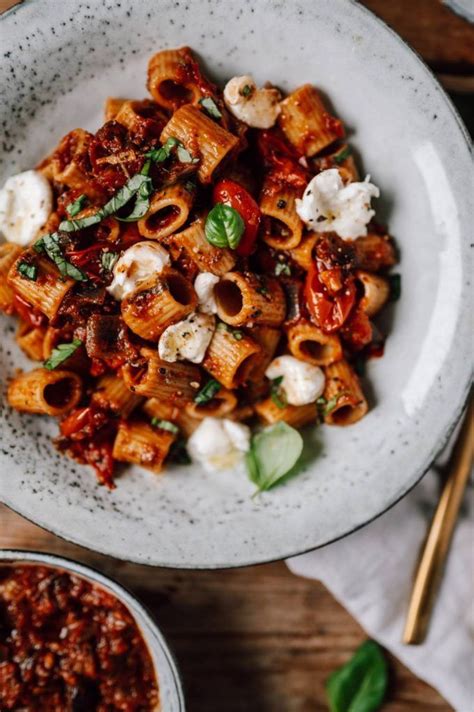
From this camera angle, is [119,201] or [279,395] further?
[279,395]

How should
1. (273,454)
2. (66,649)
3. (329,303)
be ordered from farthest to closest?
(66,649), (273,454), (329,303)

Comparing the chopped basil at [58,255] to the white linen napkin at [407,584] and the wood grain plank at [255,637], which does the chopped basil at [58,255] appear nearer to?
the wood grain plank at [255,637]

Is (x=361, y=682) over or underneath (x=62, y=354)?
underneath

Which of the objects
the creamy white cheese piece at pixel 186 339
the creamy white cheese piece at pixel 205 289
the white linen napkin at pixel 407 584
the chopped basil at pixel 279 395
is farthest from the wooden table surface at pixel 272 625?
the creamy white cheese piece at pixel 205 289

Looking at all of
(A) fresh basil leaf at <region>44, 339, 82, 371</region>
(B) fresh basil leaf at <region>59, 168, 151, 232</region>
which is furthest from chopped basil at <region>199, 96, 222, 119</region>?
(A) fresh basil leaf at <region>44, 339, 82, 371</region>

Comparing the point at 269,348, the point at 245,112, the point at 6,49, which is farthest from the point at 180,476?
the point at 6,49

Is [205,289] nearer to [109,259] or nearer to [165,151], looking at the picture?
[109,259]

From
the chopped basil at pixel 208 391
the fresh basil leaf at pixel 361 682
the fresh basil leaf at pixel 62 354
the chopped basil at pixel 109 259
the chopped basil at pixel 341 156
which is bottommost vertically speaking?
the fresh basil leaf at pixel 361 682

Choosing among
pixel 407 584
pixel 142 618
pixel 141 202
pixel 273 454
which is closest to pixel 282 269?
pixel 141 202
